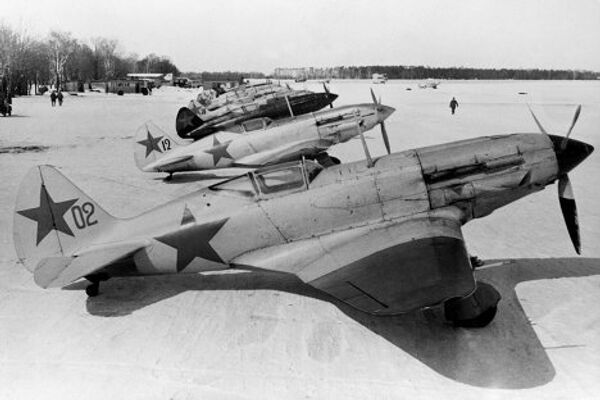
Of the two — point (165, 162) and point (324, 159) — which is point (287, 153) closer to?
point (324, 159)

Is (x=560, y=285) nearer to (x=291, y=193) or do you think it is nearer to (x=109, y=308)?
(x=291, y=193)

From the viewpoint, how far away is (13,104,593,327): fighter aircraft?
5.60m

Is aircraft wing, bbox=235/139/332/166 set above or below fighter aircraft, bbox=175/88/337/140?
below

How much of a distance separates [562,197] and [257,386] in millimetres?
4616

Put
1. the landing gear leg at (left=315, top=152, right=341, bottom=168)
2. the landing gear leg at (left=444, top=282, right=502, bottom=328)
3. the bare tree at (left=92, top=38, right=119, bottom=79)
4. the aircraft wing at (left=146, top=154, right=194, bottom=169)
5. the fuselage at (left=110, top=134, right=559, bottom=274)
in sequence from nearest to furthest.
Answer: the landing gear leg at (left=444, top=282, right=502, bottom=328) → the fuselage at (left=110, top=134, right=559, bottom=274) → the landing gear leg at (left=315, top=152, right=341, bottom=168) → the aircraft wing at (left=146, top=154, right=194, bottom=169) → the bare tree at (left=92, top=38, right=119, bottom=79)

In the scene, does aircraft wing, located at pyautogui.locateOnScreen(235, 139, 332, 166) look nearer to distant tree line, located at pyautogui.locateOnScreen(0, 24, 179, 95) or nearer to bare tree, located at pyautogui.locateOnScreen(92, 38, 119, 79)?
distant tree line, located at pyautogui.locateOnScreen(0, 24, 179, 95)

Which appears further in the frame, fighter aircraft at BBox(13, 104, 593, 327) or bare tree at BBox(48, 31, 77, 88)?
bare tree at BBox(48, 31, 77, 88)

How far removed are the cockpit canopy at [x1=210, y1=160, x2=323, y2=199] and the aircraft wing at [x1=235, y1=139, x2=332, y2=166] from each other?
718 centimetres

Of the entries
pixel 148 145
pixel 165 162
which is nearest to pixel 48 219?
pixel 165 162

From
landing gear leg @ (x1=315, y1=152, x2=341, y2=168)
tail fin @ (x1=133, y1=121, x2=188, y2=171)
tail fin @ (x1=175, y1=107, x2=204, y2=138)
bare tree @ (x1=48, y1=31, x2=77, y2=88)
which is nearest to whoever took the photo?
landing gear leg @ (x1=315, y1=152, x2=341, y2=168)

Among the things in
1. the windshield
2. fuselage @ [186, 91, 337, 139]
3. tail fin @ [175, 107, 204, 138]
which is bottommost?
the windshield

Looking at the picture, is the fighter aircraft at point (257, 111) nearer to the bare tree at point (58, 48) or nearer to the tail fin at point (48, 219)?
the tail fin at point (48, 219)

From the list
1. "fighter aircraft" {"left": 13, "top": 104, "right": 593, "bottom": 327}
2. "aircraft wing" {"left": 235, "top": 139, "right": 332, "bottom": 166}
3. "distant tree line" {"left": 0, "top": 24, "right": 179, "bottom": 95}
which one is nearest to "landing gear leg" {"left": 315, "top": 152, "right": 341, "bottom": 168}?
"aircraft wing" {"left": 235, "top": 139, "right": 332, "bottom": 166}

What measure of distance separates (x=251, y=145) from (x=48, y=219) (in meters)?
8.35
